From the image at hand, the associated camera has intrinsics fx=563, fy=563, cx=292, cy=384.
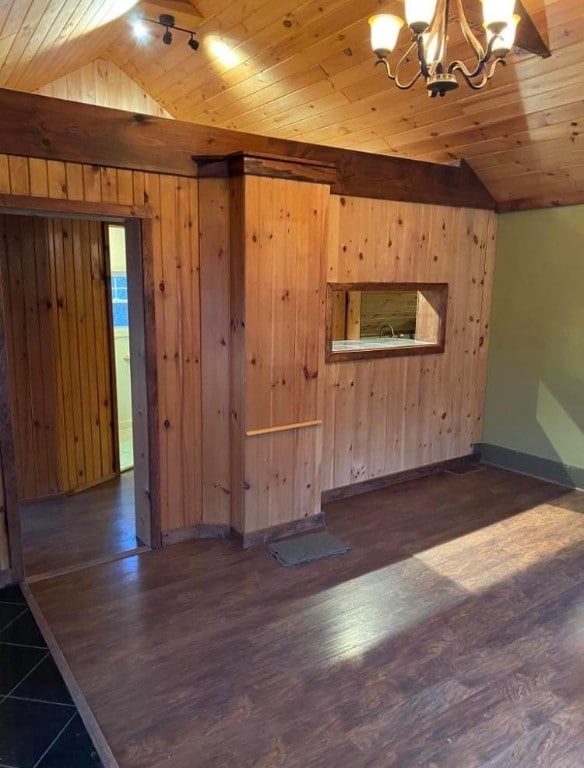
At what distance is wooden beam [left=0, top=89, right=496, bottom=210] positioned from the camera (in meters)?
2.59

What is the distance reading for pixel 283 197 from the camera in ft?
10.1

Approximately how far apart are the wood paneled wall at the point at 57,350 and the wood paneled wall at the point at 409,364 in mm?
1836

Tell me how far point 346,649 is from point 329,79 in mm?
3189

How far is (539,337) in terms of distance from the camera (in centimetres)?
441

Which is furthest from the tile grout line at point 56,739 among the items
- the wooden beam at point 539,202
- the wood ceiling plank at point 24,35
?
the wooden beam at point 539,202

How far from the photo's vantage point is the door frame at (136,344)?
269 cm

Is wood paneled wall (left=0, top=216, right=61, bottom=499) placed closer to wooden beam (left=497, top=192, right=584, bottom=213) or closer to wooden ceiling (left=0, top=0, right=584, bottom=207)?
wooden ceiling (left=0, top=0, right=584, bottom=207)

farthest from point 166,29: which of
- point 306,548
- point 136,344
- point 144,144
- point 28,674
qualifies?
point 28,674

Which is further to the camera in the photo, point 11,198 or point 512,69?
point 512,69

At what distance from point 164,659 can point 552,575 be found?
79.4 inches

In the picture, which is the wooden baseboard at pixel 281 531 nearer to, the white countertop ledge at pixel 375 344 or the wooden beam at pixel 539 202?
the white countertop ledge at pixel 375 344

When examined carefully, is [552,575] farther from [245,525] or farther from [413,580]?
[245,525]

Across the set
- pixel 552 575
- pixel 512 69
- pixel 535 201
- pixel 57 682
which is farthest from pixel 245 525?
pixel 535 201

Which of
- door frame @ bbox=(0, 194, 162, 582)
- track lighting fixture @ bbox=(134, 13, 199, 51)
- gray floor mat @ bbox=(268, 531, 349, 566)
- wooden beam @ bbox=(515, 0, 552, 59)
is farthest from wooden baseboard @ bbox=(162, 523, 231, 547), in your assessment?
track lighting fixture @ bbox=(134, 13, 199, 51)
